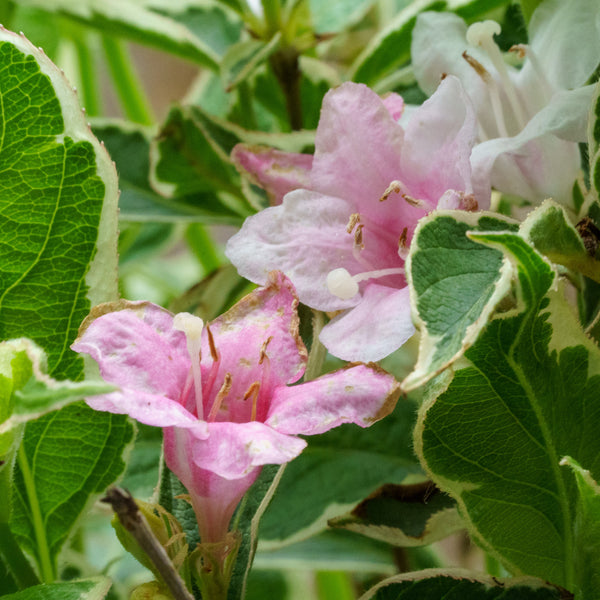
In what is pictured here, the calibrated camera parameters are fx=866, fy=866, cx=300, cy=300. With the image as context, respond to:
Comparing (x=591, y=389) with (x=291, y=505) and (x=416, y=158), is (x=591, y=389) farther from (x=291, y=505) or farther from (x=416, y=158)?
(x=291, y=505)

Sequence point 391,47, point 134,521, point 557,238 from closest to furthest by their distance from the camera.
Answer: point 134,521
point 557,238
point 391,47

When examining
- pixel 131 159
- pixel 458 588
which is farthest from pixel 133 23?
pixel 458 588

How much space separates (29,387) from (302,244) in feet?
0.60

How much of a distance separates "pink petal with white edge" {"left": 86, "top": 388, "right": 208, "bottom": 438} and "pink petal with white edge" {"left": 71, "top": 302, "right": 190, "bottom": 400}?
0.6 inches

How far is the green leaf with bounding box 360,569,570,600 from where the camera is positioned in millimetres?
423

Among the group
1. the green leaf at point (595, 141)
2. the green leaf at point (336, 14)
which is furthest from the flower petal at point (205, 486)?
the green leaf at point (336, 14)

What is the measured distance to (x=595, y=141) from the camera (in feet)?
1.39

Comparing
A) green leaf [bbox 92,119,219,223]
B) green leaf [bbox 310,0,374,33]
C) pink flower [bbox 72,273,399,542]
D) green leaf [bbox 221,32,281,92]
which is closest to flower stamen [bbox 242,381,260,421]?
pink flower [bbox 72,273,399,542]

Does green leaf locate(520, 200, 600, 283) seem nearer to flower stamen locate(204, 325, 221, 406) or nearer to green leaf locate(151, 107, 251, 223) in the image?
flower stamen locate(204, 325, 221, 406)

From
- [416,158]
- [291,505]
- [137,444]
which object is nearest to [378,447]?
[291,505]

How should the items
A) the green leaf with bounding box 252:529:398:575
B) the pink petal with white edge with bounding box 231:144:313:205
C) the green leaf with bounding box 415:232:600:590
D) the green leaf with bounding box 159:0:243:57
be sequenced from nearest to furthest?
the green leaf with bounding box 415:232:600:590, the pink petal with white edge with bounding box 231:144:313:205, the green leaf with bounding box 252:529:398:575, the green leaf with bounding box 159:0:243:57

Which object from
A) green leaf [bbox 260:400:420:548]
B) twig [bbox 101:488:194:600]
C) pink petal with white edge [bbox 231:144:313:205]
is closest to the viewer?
twig [bbox 101:488:194:600]

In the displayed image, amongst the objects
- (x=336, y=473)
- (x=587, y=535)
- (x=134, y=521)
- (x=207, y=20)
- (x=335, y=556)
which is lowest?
(x=335, y=556)

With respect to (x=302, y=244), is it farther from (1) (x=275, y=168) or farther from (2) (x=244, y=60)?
(2) (x=244, y=60)
